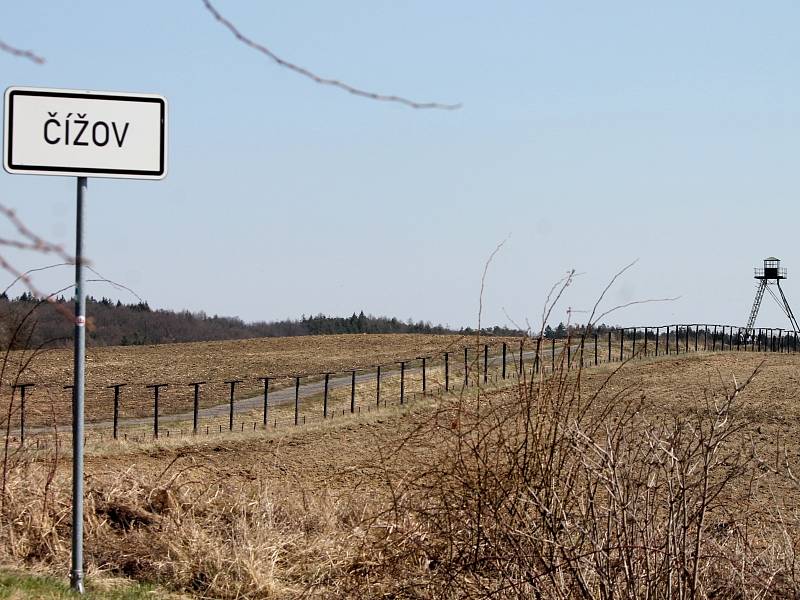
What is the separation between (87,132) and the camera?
5938 mm

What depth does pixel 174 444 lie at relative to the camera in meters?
Result: 27.0

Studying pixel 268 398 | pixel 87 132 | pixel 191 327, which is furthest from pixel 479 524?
pixel 191 327

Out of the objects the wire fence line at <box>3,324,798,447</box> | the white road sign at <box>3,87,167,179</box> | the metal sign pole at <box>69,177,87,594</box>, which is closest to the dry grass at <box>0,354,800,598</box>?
the metal sign pole at <box>69,177,87,594</box>

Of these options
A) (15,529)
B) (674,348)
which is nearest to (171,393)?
(674,348)

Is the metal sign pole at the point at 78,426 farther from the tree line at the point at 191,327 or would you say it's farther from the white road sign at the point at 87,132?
the tree line at the point at 191,327

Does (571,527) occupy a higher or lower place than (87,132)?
lower

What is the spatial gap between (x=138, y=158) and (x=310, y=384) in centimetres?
4285

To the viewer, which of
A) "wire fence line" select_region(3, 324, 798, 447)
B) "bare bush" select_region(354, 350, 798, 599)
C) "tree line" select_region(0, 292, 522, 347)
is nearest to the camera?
"bare bush" select_region(354, 350, 798, 599)

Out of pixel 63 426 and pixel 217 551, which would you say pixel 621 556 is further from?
pixel 63 426

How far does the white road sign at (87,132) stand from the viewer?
582 centimetres

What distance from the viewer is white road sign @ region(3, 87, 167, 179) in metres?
5.82

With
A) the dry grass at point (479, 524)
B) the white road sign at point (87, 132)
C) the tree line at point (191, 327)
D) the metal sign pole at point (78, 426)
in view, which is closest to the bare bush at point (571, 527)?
the dry grass at point (479, 524)

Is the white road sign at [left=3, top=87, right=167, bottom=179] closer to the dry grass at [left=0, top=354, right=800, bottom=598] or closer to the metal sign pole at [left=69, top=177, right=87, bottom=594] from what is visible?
the metal sign pole at [left=69, top=177, right=87, bottom=594]

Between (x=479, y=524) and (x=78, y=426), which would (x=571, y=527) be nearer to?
(x=479, y=524)
